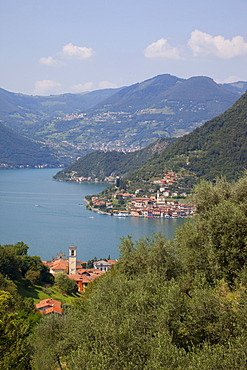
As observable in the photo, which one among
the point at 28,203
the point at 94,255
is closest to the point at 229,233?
the point at 94,255

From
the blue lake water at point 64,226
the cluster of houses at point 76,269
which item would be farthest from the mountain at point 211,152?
the cluster of houses at point 76,269

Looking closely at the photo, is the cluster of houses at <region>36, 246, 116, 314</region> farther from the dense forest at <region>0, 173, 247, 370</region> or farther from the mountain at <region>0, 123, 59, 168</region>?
the mountain at <region>0, 123, 59, 168</region>

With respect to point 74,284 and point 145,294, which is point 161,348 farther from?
point 74,284

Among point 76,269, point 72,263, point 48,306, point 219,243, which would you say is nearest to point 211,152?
point 76,269

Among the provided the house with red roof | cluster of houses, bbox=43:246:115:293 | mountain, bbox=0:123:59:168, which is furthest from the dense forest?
mountain, bbox=0:123:59:168

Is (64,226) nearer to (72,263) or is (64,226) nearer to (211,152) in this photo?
(72,263)
